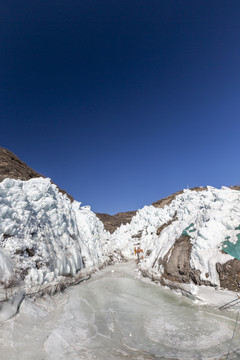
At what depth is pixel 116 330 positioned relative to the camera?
7.23 metres

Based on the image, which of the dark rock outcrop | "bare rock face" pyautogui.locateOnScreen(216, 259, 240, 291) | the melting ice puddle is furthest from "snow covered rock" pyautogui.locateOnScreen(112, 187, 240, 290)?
the dark rock outcrop

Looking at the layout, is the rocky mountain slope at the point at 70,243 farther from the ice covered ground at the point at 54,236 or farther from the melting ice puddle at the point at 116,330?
the melting ice puddle at the point at 116,330

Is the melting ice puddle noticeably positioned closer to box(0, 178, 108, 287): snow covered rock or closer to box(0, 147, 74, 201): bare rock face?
box(0, 178, 108, 287): snow covered rock

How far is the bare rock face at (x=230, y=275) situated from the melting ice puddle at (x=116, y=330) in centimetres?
141

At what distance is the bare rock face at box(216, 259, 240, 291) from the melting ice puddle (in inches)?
55.6

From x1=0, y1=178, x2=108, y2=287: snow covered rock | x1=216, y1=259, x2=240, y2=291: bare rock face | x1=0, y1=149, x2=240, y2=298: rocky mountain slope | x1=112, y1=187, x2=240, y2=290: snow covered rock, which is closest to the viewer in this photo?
x1=216, y1=259, x2=240, y2=291: bare rock face

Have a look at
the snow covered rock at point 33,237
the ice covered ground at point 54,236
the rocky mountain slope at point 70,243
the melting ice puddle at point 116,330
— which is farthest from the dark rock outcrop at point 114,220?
the melting ice puddle at point 116,330

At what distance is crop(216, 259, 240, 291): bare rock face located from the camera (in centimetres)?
925

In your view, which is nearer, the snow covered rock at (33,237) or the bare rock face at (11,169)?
the snow covered rock at (33,237)

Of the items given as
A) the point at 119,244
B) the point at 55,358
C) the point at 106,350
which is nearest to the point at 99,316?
the point at 106,350

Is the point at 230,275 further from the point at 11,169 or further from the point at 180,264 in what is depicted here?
the point at 11,169

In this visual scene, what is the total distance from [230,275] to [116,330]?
5530mm

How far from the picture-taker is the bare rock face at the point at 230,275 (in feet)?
30.4

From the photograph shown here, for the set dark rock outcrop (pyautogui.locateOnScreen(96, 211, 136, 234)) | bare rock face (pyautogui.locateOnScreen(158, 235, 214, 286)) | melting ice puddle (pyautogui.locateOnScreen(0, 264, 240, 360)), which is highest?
dark rock outcrop (pyautogui.locateOnScreen(96, 211, 136, 234))
